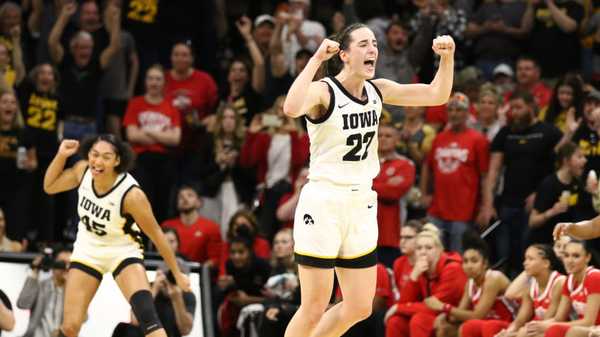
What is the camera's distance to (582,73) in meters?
14.3

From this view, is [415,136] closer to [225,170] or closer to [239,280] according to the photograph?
[225,170]

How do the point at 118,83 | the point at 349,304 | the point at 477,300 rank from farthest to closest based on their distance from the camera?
1. the point at 118,83
2. the point at 477,300
3. the point at 349,304

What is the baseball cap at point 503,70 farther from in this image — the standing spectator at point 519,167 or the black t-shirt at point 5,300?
the black t-shirt at point 5,300

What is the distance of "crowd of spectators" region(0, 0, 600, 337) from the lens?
11.7 meters

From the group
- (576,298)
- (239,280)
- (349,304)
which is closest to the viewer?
(349,304)

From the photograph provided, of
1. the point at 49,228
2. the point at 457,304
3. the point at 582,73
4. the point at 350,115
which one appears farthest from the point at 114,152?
the point at 582,73

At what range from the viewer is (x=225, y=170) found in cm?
1391

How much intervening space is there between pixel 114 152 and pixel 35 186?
14.2 ft

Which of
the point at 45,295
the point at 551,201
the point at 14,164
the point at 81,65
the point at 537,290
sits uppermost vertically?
the point at 81,65

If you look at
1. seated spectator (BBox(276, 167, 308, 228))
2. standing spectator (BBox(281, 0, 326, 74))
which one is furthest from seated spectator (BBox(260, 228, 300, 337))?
standing spectator (BBox(281, 0, 326, 74))

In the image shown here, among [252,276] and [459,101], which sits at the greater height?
[459,101]

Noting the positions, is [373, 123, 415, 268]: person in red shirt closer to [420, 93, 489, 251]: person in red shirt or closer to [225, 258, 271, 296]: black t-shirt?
[420, 93, 489, 251]: person in red shirt

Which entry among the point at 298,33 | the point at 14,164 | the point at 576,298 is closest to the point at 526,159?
the point at 576,298

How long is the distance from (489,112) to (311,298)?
5998mm
